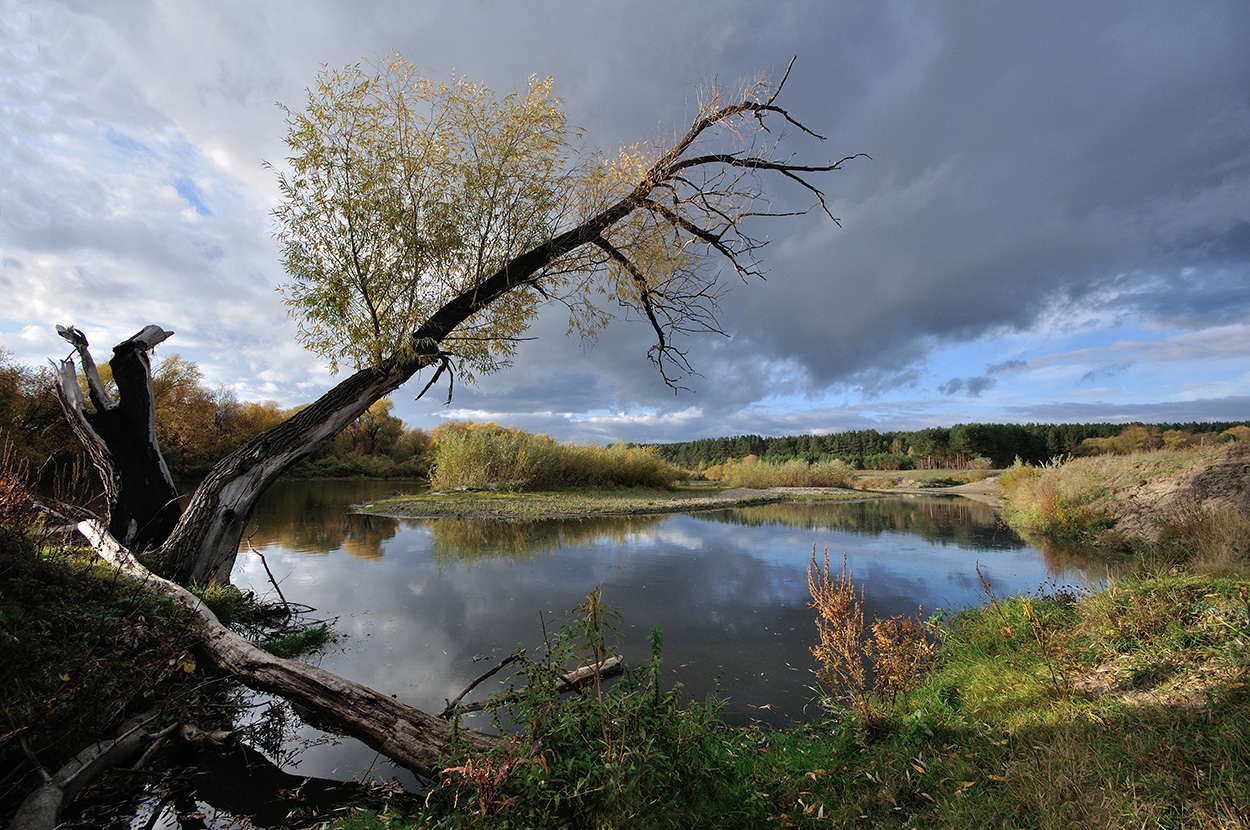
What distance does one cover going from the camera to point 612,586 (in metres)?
7.17

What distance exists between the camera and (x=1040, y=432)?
58.9m

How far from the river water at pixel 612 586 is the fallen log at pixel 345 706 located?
0.39 m

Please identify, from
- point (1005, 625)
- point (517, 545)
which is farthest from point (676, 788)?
point (517, 545)

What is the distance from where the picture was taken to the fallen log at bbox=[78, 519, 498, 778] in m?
2.82

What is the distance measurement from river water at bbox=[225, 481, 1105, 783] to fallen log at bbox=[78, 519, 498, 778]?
39cm

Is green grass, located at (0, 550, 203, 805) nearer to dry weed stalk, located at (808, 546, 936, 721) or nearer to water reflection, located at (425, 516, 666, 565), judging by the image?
dry weed stalk, located at (808, 546, 936, 721)

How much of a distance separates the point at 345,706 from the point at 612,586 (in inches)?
172

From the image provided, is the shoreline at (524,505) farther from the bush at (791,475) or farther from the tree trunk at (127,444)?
the tree trunk at (127,444)

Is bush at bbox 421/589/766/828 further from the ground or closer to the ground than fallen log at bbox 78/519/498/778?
further from the ground

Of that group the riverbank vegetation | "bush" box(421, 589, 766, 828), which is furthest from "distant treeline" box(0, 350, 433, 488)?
"bush" box(421, 589, 766, 828)

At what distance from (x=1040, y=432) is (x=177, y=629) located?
76101mm

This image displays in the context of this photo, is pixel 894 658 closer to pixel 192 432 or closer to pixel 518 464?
pixel 518 464

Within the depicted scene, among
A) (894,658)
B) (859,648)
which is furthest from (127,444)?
(894,658)

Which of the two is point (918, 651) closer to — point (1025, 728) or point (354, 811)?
point (1025, 728)
